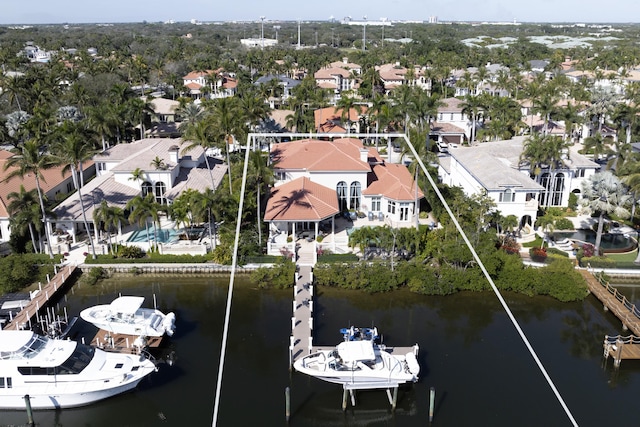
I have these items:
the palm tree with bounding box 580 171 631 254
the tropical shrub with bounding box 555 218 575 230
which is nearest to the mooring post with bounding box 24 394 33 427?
the palm tree with bounding box 580 171 631 254

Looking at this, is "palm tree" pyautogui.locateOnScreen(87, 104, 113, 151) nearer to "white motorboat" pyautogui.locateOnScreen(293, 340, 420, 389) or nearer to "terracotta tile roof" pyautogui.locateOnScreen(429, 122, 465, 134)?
"white motorboat" pyautogui.locateOnScreen(293, 340, 420, 389)

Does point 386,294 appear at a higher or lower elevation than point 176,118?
lower

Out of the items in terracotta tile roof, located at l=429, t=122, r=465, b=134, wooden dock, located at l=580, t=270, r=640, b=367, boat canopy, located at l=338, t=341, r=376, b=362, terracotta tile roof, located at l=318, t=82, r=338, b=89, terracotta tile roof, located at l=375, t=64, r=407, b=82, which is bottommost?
wooden dock, located at l=580, t=270, r=640, b=367

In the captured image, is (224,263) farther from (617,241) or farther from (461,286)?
(617,241)

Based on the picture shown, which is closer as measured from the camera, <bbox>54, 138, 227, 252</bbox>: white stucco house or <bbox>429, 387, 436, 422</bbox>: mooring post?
<bbox>429, 387, 436, 422</bbox>: mooring post

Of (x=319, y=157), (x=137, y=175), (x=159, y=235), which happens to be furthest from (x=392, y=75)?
(x=159, y=235)

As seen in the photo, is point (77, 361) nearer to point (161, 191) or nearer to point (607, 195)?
point (161, 191)

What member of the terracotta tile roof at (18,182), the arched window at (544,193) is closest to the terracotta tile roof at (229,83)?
the terracotta tile roof at (18,182)

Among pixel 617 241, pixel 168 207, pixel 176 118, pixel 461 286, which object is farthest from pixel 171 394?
Answer: pixel 176 118
